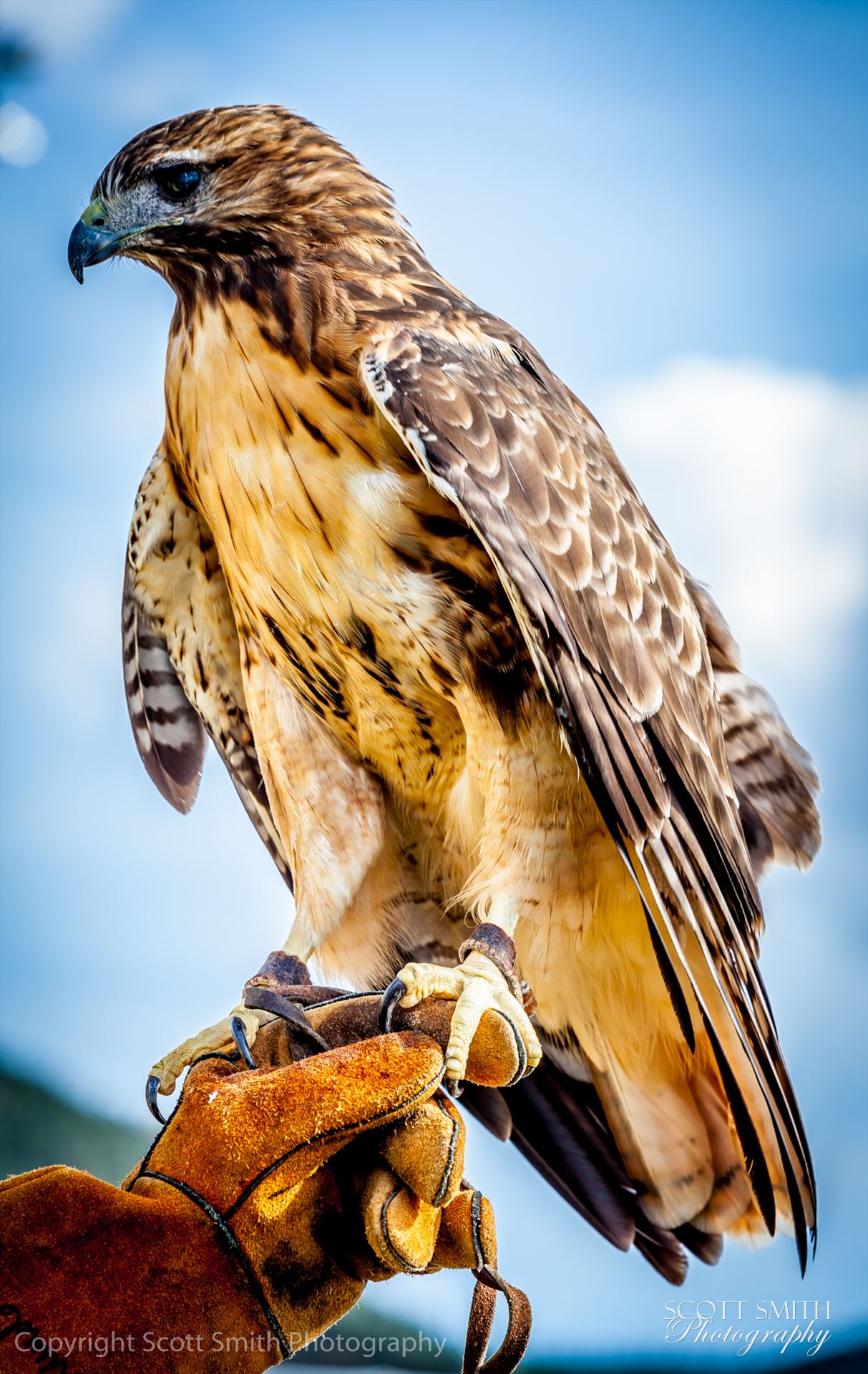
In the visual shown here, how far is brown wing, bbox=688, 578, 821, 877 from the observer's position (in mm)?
1904

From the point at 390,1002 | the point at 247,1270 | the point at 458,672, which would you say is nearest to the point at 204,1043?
the point at 390,1002

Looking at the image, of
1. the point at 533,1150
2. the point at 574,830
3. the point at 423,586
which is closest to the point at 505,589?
the point at 423,586

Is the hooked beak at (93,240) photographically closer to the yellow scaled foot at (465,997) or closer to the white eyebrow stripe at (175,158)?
the white eyebrow stripe at (175,158)

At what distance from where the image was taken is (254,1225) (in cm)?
105

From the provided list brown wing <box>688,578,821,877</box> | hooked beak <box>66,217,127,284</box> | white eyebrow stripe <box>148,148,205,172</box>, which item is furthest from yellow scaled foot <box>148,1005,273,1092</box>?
white eyebrow stripe <box>148,148,205,172</box>

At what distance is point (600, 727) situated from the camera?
1377 mm

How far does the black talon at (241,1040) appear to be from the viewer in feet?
4.19

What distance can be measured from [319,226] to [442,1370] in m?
2.44

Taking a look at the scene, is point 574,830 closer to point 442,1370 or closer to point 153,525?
point 153,525

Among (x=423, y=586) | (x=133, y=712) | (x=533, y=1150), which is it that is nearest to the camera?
(x=423, y=586)

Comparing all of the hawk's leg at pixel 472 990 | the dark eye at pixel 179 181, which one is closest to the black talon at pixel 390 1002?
the hawk's leg at pixel 472 990

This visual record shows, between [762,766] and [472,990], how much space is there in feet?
2.87

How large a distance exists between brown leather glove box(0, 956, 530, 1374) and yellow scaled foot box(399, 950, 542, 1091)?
23 mm

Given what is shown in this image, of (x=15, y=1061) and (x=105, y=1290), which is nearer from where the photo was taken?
(x=105, y=1290)
